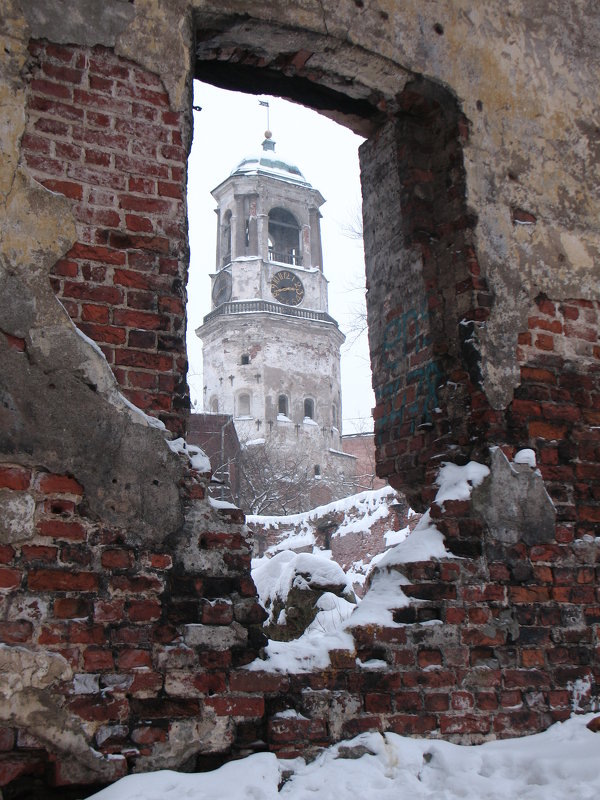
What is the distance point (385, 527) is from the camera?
18609 millimetres

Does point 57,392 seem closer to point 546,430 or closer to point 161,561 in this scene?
point 161,561

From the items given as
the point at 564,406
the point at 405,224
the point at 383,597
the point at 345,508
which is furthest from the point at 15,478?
the point at 345,508

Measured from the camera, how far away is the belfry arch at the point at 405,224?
10.9 ft

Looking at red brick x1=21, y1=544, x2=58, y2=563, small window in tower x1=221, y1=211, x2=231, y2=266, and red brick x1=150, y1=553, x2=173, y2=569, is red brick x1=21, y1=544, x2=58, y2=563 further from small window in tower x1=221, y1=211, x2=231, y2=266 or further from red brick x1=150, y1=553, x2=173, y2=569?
small window in tower x1=221, y1=211, x2=231, y2=266

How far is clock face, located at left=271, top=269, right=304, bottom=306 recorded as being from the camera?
125 ft

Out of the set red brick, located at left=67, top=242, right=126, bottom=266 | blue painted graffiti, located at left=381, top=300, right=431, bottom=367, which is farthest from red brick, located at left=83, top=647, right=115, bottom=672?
blue painted graffiti, located at left=381, top=300, right=431, bottom=367

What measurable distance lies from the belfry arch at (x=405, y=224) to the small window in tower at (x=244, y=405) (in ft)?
107

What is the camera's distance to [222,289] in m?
39.3

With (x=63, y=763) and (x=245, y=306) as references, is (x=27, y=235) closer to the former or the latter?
(x=63, y=763)

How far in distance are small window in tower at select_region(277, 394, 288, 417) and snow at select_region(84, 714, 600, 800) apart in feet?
112

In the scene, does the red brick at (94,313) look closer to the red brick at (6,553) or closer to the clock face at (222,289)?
the red brick at (6,553)

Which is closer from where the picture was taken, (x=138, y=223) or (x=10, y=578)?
(x=10, y=578)

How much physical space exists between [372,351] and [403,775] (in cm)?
204

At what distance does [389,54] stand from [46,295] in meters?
1.97
